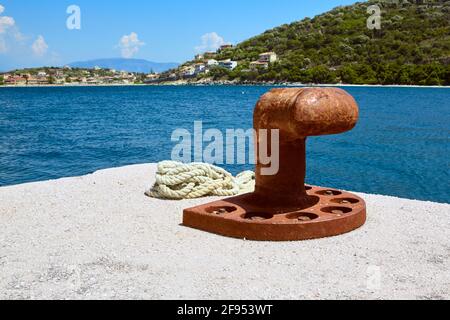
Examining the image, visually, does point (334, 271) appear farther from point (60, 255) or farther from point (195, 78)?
point (195, 78)

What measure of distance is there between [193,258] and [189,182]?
2079 mm

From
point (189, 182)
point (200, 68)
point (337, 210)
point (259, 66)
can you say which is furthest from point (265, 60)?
point (337, 210)

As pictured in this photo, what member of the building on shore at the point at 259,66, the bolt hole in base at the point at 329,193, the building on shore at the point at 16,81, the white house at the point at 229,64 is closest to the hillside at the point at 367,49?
the building on shore at the point at 259,66

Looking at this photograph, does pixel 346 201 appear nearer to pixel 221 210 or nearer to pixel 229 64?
pixel 221 210

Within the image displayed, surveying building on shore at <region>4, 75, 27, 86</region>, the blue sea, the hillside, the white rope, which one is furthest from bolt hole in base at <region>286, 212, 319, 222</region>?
building on shore at <region>4, 75, 27, 86</region>

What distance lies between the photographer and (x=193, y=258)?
396cm

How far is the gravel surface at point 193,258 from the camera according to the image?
3.36 meters

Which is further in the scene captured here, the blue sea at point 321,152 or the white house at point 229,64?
the white house at point 229,64

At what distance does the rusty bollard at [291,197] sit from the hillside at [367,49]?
74827 mm

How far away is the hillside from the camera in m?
77.9

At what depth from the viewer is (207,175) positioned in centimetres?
606

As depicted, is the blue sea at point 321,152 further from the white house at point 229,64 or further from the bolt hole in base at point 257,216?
the white house at point 229,64

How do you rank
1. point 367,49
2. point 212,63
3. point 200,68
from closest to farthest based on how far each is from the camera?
point 367,49
point 212,63
point 200,68
